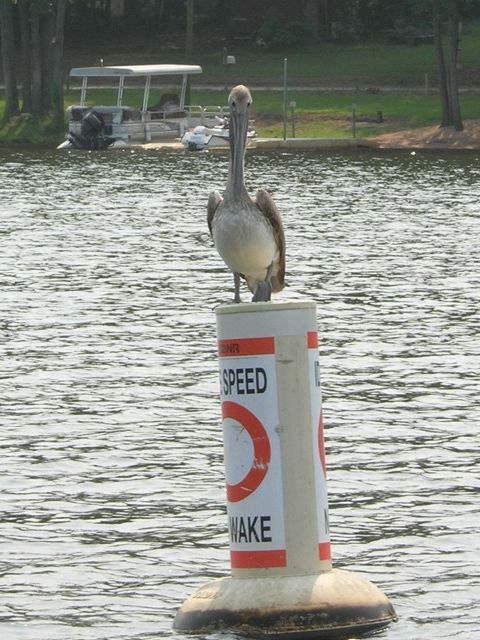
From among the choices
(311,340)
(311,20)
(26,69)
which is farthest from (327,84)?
(311,340)

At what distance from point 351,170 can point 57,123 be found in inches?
923

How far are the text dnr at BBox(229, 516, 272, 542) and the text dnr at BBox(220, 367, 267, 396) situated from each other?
0.74 m

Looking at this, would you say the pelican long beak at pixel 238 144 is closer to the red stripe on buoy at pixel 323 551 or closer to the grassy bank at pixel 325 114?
the red stripe on buoy at pixel 323 551

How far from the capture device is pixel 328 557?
10750 mm

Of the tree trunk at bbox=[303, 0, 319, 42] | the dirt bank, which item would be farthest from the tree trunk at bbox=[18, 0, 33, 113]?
the tree trunk at bbox=[303, 0, 319, 42]

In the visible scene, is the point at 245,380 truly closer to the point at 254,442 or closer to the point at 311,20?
the point at 254,442

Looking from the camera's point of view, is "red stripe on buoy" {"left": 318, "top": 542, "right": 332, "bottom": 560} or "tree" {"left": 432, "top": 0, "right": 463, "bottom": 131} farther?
"tree" {"left": 432, "top": 0, "right": 463, "bottom": 131}

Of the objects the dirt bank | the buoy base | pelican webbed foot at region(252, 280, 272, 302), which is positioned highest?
pelican webbed foot at region(252, 280, 272, 302)

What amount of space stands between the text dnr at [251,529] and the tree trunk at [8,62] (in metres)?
68.0

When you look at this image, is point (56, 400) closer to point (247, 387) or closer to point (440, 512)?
point (440, 512)

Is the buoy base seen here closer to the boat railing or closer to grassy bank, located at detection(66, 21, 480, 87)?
the boat railing

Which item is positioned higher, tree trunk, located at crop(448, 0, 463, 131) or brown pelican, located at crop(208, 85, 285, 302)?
brown pelican, located at crop(208, 85, 285, 302)

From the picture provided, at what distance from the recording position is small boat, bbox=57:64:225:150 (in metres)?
69.9

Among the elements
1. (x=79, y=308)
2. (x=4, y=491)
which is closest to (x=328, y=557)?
(x=4, y=491)
